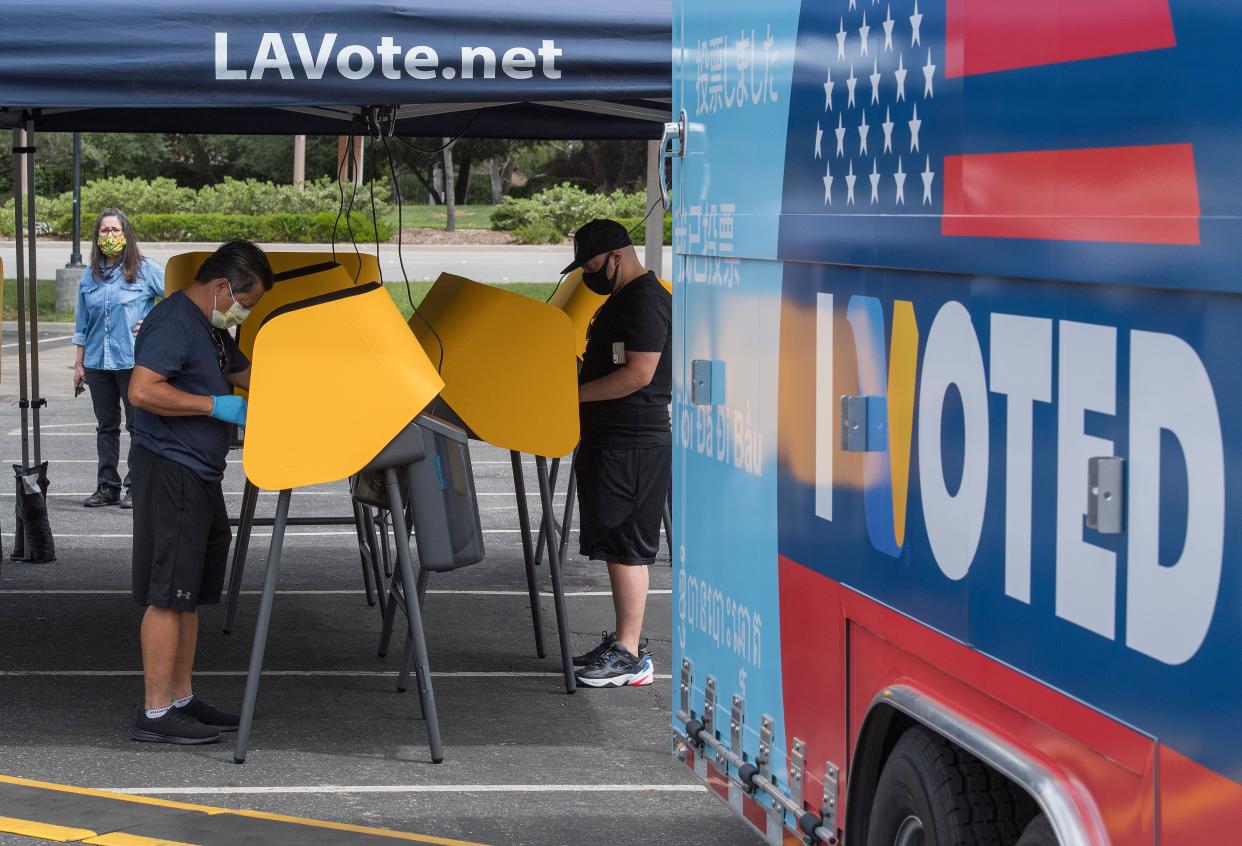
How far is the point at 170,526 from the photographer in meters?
6.17

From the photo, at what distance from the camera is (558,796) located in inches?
225

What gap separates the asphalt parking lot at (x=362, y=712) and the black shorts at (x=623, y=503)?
60cm

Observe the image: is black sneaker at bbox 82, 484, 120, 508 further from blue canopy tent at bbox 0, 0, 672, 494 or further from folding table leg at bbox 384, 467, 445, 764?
blue canopy tent at bbox 0, 0, 672, 494

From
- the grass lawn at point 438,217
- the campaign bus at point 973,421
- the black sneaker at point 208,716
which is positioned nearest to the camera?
the campaign bus at point 973,421

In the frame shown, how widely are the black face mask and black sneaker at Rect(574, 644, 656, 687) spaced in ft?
4.96

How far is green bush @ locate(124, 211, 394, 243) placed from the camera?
35094mm

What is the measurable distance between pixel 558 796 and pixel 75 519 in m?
6.13

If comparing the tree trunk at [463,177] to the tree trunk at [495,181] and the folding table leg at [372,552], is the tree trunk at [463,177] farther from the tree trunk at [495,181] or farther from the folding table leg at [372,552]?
the folding table leg at [372,552]

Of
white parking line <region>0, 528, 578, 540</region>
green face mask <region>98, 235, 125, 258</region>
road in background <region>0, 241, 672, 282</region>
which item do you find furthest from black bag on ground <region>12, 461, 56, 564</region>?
road in background <region>0, 241, 672, 282</region>

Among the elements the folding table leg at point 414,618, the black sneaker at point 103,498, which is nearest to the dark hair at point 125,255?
the black sneaker at point 103,498

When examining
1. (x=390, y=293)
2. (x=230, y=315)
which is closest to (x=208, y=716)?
(x=230, y=315)

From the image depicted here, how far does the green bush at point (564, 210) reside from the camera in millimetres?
38125

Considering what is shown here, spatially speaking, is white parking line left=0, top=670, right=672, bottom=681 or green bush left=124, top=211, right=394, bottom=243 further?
green bush left=124, top=211, right=394, bottom=243

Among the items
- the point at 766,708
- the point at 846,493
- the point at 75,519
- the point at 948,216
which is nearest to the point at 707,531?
the point at 766,708
